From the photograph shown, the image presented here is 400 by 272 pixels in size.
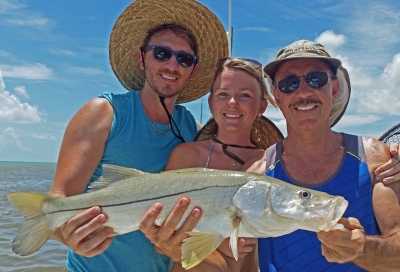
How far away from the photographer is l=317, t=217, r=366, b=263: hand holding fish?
2758 millimetres

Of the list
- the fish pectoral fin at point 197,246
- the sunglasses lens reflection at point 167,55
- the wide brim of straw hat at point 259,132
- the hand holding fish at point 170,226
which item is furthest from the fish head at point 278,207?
the sunglasses lens reflection at point 167,55

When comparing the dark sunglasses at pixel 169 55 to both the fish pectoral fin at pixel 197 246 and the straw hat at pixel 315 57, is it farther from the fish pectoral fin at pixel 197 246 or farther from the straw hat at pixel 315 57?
the fish pectoral fin at pixel 197 246

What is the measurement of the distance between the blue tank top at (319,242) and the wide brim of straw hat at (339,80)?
0.92m

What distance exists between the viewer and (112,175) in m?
3.50

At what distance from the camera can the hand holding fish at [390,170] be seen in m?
3.35

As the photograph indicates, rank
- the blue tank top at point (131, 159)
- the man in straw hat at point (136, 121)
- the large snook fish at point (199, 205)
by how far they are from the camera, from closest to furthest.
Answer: the large snook fish at point (199, 205) → the man in straw hat at point (136, 121) → the blue tank top at point (131, 159)

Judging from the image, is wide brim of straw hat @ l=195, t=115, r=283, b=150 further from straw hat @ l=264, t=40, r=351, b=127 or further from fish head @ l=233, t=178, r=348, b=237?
fish head @ l=233, t=178, r=348, b=237

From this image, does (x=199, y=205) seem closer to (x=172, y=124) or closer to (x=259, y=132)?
(x=172, y=124)

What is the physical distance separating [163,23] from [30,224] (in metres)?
2.94

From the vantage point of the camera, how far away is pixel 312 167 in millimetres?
3787

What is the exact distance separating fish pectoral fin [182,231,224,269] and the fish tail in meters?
1.26

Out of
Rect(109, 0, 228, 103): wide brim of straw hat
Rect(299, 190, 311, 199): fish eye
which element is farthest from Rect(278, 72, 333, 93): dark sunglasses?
Rect(109, 0, 228, 103): wide brim of straw hat

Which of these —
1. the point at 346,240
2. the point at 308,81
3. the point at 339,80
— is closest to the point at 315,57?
the point at 308,81

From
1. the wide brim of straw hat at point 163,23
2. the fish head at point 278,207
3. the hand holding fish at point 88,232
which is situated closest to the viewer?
the fish head at point 278,207
